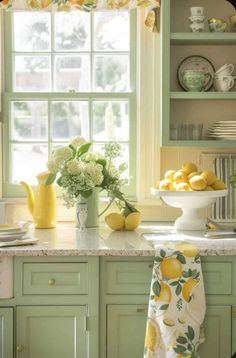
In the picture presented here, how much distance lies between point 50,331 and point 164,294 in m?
0.58

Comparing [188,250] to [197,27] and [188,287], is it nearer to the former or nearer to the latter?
[188,287]

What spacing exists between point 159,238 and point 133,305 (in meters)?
0.40

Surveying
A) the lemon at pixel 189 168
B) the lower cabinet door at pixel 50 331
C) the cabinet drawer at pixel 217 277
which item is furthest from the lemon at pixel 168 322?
the lemon at pixel 189 168

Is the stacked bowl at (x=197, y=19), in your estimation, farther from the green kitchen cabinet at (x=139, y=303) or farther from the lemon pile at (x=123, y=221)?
the green kitchen cabinet at (x=139, y=303)

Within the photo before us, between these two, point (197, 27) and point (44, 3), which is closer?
point (197, 27)

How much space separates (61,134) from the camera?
427 centimetres

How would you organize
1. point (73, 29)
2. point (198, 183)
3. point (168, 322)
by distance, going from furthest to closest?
1. point (73, 29)
2. point (198, 183)
3. point (168, 322)

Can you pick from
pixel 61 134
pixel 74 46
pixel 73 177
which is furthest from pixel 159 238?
pixel 74 46

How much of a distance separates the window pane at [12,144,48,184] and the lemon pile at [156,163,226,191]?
2.72 feet

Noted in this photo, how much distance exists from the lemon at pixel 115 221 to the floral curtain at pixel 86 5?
1105mm

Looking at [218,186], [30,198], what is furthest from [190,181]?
[30,198]

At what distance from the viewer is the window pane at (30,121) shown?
14.0 ft

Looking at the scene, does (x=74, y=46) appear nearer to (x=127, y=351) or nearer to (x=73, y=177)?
(x=73, y=177)

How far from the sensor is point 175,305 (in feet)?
10.6
